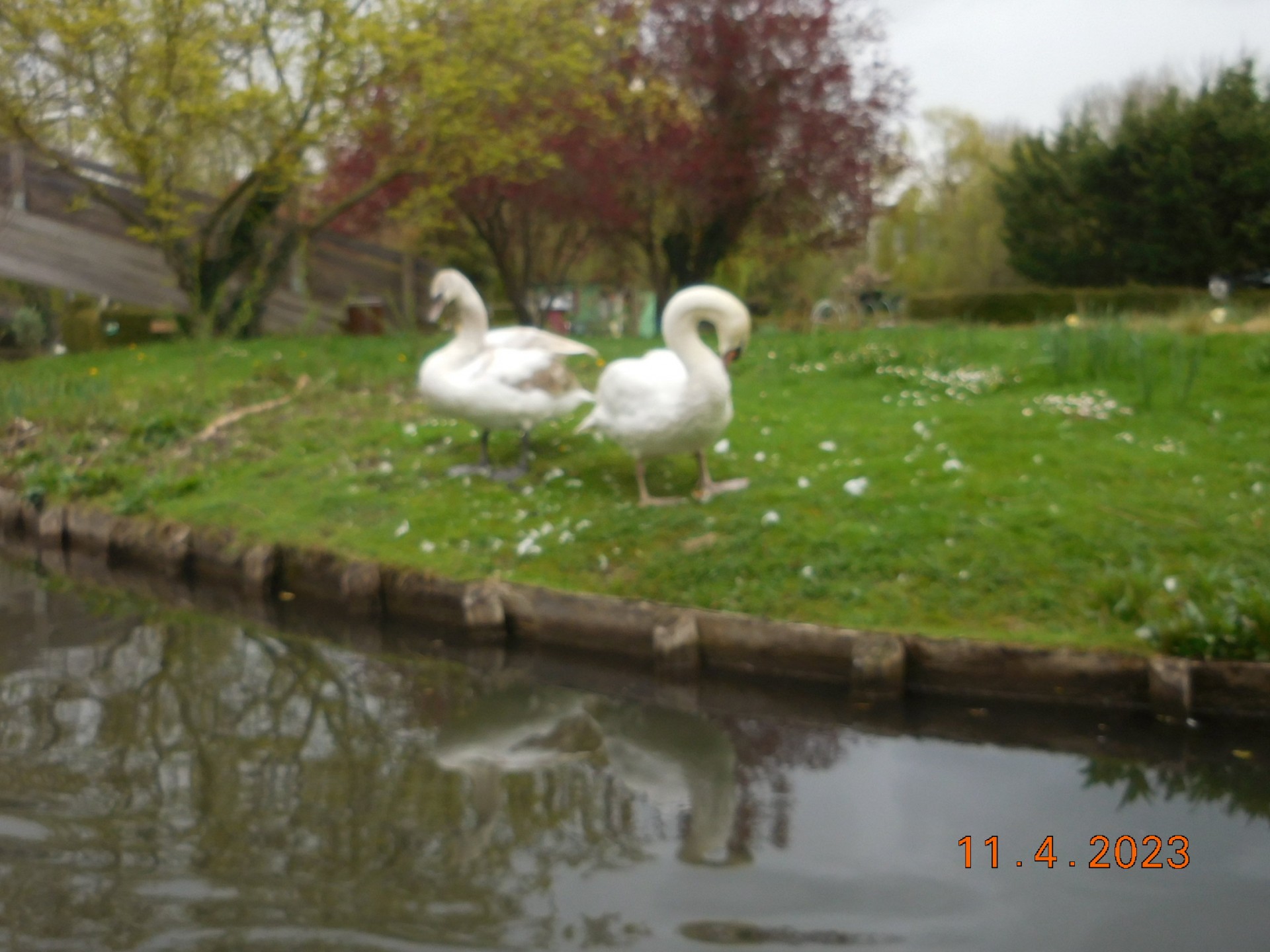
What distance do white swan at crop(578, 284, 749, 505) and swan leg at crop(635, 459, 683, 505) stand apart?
180 mm

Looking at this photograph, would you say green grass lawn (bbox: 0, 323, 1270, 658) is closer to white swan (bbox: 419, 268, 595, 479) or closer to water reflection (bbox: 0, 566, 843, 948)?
white swan (bbox: 419, 268, 595, 479)

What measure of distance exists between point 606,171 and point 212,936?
1577 cm

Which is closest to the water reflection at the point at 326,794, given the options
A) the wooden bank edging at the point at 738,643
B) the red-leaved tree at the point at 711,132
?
the wooden bank edging at the point at 738,643

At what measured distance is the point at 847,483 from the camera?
26.8ft

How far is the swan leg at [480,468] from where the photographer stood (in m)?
9.55

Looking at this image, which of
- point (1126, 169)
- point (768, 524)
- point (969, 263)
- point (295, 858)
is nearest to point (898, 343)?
point (768, 524)

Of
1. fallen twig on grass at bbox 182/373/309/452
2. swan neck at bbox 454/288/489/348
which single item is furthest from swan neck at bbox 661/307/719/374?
fallen twig on grass at bbox 182/373/309/452

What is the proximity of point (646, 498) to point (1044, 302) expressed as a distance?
1703 cm

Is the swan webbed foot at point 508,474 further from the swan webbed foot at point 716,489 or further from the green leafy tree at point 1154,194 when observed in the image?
the green leafy tree at point 1154,194

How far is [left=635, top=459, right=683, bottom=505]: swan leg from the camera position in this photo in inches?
326

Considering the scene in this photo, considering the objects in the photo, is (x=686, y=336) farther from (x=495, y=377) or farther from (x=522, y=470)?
(x=522, y=470)

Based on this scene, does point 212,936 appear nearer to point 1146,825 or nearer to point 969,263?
point 1146,825

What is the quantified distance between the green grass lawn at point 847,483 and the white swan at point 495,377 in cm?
52

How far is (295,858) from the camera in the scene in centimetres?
455
